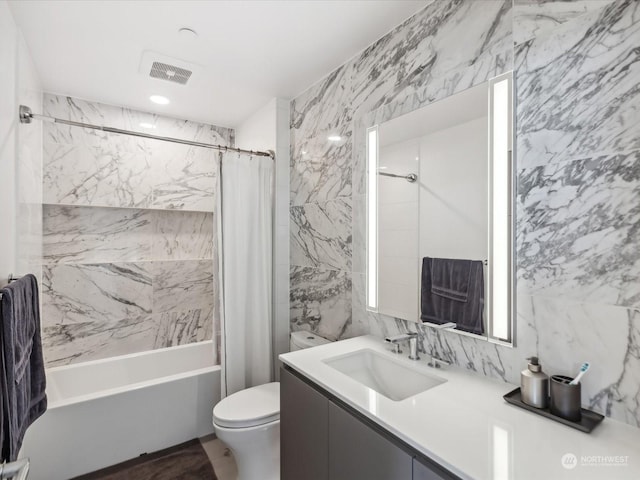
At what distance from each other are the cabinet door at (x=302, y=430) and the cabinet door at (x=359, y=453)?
0.18ft

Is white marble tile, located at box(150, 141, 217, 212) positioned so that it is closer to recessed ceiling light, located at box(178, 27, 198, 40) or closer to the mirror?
recessed ceiling light, located at box(178, 27, 198, 40)

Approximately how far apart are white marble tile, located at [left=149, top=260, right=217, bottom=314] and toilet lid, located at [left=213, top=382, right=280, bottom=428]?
4.21 ft

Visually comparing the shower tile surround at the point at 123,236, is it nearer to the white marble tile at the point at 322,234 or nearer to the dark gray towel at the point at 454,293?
the white marble tile at the point at 322,234

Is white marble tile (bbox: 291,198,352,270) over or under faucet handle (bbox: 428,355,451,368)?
over

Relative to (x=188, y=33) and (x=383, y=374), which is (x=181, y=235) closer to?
(x=188, y=33)

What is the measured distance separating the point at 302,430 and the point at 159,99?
2.55 meters

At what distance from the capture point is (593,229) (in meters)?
1.03

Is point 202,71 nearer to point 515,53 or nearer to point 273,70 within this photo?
point 273,70

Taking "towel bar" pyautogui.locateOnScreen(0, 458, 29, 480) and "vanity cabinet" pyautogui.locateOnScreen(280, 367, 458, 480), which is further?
"vanity cabinet" pyautogui.locateOnScreen(280, 367, 458, 480)

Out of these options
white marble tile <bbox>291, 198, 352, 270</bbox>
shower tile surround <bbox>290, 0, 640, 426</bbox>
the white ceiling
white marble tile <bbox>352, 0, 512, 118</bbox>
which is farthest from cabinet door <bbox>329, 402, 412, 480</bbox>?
the white ceiling

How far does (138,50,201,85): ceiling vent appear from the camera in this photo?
78.8 inches

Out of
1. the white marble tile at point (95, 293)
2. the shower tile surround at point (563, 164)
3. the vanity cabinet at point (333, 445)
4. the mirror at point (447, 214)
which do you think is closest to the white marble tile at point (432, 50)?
the shower tile surround at point (563, 164)

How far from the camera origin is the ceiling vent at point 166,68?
200cm

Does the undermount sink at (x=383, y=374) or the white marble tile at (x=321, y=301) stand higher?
the white marble tile at (x=321, y=301)
